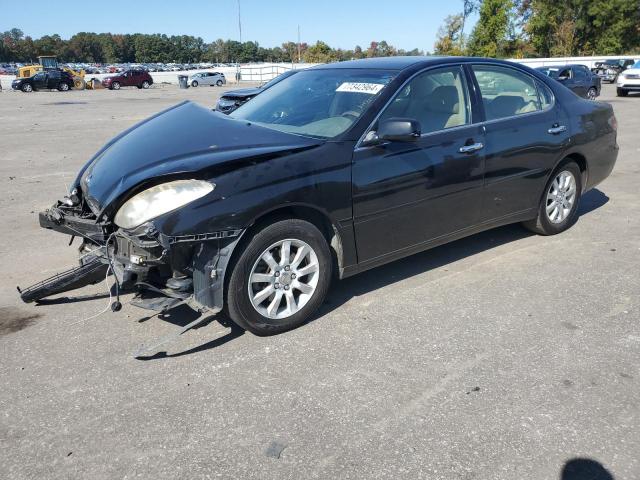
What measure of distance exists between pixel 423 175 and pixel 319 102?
99 centimetres

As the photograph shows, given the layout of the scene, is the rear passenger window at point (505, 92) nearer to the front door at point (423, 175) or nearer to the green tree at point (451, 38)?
the front door at point (423, 175)

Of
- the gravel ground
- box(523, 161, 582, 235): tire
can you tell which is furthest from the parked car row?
the gravel ground

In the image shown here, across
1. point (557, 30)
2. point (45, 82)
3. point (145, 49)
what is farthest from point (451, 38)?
point (145, 49)

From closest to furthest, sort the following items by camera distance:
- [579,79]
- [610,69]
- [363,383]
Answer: [363,383]
[579,79]
[610,69]

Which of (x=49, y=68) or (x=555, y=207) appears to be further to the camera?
(x=49, y=68)

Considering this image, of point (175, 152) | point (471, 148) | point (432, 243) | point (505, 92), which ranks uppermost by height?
point (505, 92)

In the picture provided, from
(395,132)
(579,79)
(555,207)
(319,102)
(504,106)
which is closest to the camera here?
(395,132)

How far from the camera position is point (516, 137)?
473 centimetres

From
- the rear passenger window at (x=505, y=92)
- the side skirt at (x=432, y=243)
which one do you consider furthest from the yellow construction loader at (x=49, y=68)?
the side skirt at (x=432, y=243)

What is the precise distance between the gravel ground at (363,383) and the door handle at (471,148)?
1.02 meters

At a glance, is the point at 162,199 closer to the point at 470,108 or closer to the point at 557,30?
the point at 470,108

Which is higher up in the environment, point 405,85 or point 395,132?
point 405,85

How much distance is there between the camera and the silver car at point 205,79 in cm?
4656

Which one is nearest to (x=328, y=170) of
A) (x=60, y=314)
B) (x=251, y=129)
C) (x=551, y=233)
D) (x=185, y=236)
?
(x=251, y=129)
